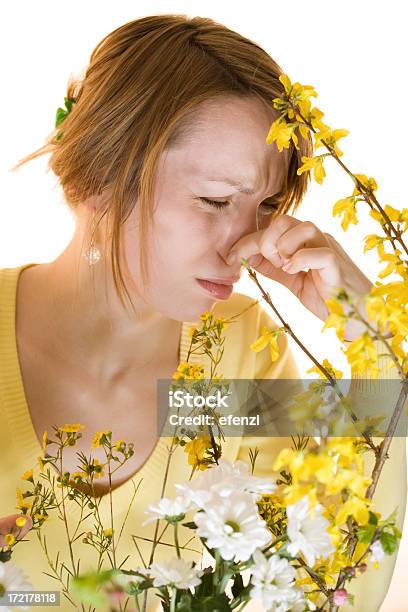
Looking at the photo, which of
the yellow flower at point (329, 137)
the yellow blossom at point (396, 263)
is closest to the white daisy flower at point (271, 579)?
the yellow blossom at point (396, 263)

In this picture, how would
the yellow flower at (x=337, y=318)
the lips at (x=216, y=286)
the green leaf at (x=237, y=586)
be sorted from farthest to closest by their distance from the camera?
the lips at (x=216, y=286), the green leaf at (x=237, y=586), the yellow flower at (x=337, y=318)

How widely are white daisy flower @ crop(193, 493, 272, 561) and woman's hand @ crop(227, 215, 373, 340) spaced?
0.97 ft

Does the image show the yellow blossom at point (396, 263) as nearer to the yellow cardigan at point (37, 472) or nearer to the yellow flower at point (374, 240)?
the yellow flower at point (374, 240)

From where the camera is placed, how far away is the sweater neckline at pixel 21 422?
1162mm

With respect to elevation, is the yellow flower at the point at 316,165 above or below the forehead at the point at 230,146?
below

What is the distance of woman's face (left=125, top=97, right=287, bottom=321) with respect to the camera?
97 centimetres

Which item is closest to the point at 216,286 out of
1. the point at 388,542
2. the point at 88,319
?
the point at 88,319

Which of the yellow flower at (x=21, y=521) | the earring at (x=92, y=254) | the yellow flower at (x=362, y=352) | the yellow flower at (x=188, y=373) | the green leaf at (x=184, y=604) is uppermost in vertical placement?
the earring at (x=92, y=254)

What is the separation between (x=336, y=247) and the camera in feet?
2.98

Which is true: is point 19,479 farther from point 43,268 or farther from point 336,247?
point 336,247

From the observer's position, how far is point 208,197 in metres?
0.98

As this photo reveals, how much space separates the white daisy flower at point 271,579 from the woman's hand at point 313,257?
12.0 inches

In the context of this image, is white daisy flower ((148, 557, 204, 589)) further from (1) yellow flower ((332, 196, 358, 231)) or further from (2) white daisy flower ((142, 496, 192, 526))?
(1) yellow flower ((332, 196, 358, 231))

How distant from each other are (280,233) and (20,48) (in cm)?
106
